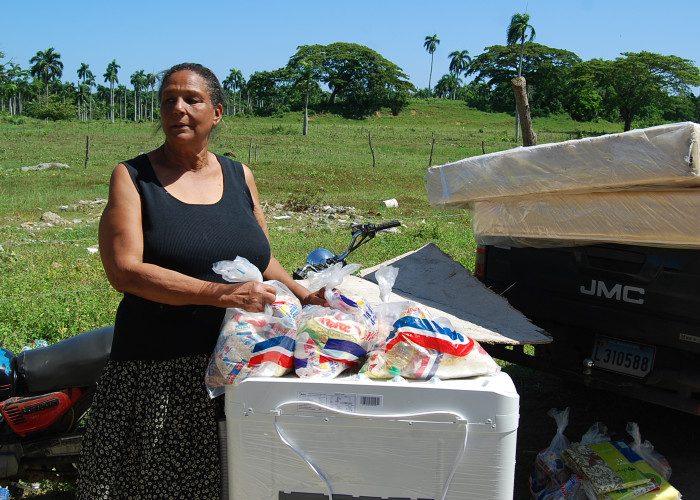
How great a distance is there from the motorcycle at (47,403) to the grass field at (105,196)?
973mm

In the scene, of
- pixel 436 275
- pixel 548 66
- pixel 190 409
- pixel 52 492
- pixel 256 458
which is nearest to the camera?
pixel 256 458

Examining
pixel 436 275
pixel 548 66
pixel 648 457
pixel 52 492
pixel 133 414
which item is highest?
pixel 548 66

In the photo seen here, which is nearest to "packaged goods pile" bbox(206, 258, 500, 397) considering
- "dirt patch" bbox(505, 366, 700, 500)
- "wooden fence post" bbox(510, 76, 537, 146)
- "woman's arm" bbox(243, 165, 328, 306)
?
"woman's arm" bbox(243, 165, 328, 306)

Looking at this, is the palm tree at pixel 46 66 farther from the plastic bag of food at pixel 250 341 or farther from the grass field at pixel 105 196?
the plastic bag of food at pixel 250 341

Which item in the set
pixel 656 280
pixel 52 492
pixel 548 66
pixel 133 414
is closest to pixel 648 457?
pixel 656 280

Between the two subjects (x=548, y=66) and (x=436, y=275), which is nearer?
(x=436, y=275)

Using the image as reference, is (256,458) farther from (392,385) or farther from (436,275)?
(436,275)

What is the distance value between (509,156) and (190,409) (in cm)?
178

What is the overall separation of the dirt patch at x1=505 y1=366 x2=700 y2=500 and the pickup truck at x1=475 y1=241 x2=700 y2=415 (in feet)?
1.84

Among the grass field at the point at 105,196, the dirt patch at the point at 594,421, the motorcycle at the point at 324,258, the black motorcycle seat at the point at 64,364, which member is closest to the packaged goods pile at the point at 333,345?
the grass field at the point at 105,196

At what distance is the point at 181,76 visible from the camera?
75.3 inches

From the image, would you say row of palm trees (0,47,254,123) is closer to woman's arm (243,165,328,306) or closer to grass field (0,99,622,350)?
grass field (0,99,622,350)

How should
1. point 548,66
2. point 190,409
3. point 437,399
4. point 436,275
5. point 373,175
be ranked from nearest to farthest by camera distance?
1. point 437,399
2. point 190,409
3. point 436,275
4. point 373,175
5. point 548,66

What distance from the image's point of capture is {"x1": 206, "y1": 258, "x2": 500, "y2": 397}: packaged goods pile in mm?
1623
